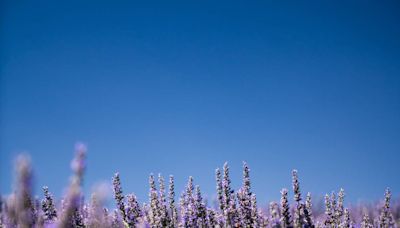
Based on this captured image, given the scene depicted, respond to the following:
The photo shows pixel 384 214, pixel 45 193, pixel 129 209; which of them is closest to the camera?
pixel 45 193

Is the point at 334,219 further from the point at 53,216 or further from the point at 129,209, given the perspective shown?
the point at 53,216

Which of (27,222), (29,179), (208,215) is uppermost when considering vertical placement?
(208,215)

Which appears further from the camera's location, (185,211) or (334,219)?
(334,219)

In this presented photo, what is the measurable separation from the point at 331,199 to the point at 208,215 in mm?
5387

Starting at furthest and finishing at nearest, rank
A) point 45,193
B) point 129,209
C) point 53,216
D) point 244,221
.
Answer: point 129,209
point 244,221
point 45,193
point 53,216

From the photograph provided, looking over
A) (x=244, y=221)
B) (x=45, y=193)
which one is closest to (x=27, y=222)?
(x=45, y=193)

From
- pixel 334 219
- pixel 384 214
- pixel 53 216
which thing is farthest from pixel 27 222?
pixel 384 214

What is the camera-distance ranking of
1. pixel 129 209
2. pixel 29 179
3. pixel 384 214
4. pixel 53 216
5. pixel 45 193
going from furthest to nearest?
pixel 384 214 < pixel 129 209 < pixel 45 193 < pixel 53 216 < pixel 29 179

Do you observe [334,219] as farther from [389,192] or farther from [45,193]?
[45,193]

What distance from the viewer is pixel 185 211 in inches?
584

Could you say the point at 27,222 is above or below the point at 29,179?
below

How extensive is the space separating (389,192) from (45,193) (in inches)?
516

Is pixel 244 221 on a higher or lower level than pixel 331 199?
lower

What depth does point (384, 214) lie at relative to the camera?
1802cm
